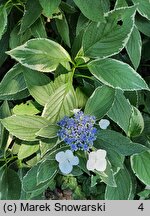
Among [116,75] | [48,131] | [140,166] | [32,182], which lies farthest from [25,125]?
[140,166]

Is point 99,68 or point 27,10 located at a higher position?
point 27,10

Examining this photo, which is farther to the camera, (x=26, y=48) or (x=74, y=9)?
(x=74, y=9)

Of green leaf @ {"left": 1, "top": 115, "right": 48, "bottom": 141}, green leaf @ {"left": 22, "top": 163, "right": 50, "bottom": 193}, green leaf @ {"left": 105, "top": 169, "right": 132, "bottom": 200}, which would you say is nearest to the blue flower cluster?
green leaf @ {"left": 1, "top": 115, "right": 48, "bottom": 141}

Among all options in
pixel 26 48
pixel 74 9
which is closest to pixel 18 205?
pixel 26 48

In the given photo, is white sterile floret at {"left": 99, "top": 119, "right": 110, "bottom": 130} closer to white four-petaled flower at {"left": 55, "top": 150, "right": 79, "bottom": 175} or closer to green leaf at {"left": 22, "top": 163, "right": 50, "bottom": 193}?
white four-petaled flower at {"left": 55, "top": 150, "right": 79, "bottom": 175}

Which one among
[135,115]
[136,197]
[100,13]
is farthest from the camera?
[136,197]

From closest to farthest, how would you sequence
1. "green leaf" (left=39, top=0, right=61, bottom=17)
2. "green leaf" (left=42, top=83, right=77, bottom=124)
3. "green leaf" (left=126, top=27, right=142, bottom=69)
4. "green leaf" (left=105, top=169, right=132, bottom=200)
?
1. "green leaf" (left=39, top=0, right=61, bottom=17)
2. "green leaf" (left=42, top=83, right=77, bottom=124)
3. "green leaf" (left=126, top=27, right=142, bottom=69)
4. "green leaf" (left=105, top=169, right=132, bottom=200)

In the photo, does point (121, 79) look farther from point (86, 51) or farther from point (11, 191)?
point (11, 191)
